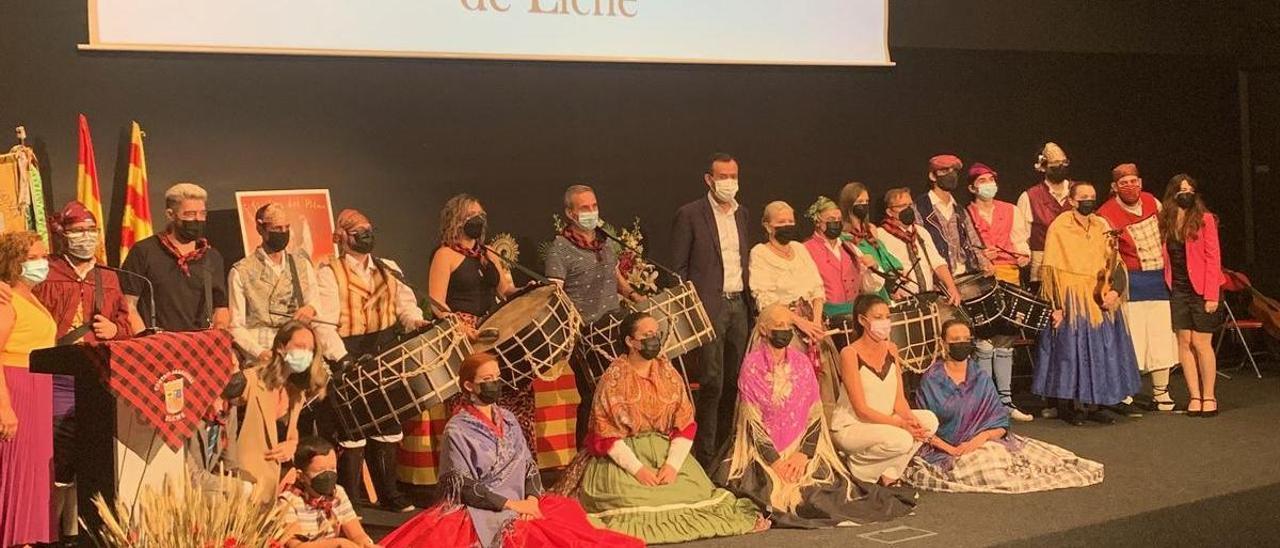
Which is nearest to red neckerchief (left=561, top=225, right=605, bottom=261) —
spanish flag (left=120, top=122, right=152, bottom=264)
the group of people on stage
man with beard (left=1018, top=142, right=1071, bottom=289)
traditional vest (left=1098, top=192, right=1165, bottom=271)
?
the group of people on stage

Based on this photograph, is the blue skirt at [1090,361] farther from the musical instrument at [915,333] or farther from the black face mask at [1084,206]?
the musical instrument at [915,333]

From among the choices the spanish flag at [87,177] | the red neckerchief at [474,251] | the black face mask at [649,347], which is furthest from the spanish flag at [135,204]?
the black face mask at [649,347]

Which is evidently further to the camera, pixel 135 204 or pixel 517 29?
pixel 517 29

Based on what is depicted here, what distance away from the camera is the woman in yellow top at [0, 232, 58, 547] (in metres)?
5.91

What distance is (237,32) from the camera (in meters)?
7.84

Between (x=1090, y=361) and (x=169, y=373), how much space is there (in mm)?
5471

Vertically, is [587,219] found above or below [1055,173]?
below

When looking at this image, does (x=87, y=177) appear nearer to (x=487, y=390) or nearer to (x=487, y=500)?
(x=487, y=390)

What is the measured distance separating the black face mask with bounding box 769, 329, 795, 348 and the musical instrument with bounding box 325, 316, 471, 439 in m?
1.43

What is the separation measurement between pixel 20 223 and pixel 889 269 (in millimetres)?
4326

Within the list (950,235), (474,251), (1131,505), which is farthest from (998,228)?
(474,251)

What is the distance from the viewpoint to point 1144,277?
941 centimetres

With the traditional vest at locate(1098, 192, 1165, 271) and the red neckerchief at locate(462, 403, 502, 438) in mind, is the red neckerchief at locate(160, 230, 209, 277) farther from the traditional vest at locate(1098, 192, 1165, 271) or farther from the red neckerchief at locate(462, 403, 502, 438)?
the traditional vest at locate(1098, 192, 1165, 271)

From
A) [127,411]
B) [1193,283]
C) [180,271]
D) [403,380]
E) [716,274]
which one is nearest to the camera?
[127,411]
